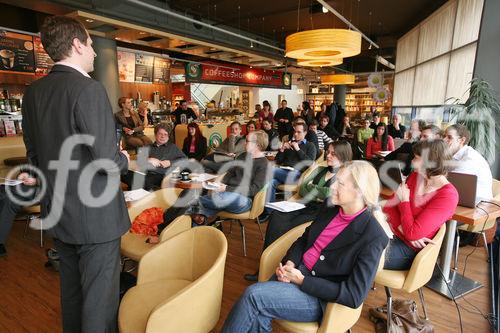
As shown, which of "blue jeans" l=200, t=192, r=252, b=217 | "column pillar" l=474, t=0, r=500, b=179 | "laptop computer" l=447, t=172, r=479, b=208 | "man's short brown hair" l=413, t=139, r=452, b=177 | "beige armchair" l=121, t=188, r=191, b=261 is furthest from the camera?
"column pillar" l=474, t=0, r=500, b=179

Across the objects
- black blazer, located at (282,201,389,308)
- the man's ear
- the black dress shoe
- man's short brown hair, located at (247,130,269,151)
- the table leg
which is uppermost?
the man's ear

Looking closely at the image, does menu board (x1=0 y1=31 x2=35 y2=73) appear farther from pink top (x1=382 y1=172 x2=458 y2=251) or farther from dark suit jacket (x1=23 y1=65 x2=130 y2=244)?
pink top (x1=382 y1=172 x2=458 y2=251)

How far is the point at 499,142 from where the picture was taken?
14.5 ft

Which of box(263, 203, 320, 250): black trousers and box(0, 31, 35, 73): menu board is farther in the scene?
box(0, 31, 35, 73): menu board

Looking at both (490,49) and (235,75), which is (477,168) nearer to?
(490,49)

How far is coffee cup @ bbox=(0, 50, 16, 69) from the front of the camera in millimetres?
5984

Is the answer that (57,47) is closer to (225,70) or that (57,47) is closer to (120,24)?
(120,24)

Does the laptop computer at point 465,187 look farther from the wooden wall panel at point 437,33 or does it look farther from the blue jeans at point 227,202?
the wooden wall panel at point 437,33

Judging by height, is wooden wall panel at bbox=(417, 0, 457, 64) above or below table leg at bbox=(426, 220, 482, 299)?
above

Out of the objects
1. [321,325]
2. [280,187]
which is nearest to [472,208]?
[321,325]

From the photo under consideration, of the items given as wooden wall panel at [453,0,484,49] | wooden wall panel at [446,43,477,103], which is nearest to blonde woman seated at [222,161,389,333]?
wooden wall panel at [446,43,477,103]

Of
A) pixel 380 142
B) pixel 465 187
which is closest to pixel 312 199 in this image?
pixel 465 187

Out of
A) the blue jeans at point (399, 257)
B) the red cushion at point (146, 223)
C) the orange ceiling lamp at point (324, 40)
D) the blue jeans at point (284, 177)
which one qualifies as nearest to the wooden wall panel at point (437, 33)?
the orange ceiling lamp at point (324, 40)

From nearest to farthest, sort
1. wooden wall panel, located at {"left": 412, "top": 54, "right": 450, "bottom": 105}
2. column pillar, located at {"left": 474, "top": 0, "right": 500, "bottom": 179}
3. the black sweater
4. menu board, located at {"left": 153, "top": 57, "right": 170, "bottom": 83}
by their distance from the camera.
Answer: column pillar, located at {"left": 474, "top": 0, "right": 500, "bottom": 179}
the black sweater
wooden wall panel, located at {"left": 412, "top": 54, "right": 450, "bottom": 105}
menu board, located at {"left": 153, "top": 57, "right": 170, "bottom": 83}
